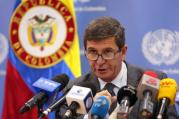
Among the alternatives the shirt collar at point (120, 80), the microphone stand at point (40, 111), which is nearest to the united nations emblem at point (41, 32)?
the shirt collar at point (120, 80)

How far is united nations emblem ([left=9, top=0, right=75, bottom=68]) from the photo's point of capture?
12.9 ft

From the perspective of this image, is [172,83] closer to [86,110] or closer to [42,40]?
[86,110]

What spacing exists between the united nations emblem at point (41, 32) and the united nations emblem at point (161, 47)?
720 mm

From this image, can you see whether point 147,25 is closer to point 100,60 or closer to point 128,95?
point 100,60

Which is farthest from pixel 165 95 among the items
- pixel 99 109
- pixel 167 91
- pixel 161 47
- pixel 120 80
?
pixel 161 47

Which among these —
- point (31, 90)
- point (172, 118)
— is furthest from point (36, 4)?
point (172, 118)

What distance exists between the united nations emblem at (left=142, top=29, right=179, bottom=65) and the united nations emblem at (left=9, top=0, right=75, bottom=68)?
720 millimetres

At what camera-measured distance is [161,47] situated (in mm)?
3732

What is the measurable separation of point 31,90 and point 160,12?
1454mm

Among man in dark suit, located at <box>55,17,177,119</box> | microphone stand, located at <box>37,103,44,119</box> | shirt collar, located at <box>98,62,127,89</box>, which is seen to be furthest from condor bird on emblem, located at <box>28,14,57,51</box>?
microphone stand, located at <box>37,103,44,119</box>

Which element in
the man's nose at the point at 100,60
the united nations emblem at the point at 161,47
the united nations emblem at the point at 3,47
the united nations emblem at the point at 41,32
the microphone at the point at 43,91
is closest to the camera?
the microphone at the point at 43,91

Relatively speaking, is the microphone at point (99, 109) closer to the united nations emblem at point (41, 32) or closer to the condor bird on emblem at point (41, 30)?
the united nations emblem at point (41, 32)

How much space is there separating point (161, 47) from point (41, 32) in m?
1.18

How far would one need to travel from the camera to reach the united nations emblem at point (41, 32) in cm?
394
